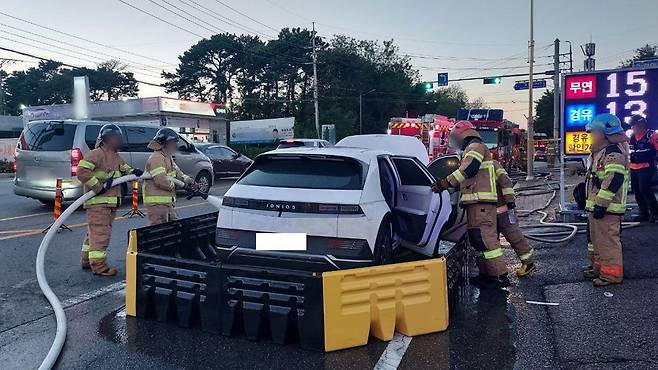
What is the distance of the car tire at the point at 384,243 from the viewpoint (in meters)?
4.54

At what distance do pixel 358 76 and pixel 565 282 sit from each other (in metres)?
62.6

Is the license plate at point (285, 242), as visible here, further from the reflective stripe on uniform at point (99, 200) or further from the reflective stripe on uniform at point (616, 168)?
the reflective stripe on uniform at point (616, 168)

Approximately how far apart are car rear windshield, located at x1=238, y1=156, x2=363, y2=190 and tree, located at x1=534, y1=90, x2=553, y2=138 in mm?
69050

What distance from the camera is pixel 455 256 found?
491cm

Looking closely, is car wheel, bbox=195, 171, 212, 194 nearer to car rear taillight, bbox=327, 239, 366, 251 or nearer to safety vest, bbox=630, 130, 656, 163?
safety vest, bbox=630, 130, 656, 163

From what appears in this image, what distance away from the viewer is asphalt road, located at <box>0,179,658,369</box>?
3.66 meters

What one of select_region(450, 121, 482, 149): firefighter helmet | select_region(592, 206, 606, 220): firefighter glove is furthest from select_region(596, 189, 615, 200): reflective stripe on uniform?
select_region(450, 121, 482, 149): firefighter helmet

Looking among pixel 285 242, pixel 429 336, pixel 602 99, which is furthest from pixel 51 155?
pixel 602 99

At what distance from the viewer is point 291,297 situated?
154 inches

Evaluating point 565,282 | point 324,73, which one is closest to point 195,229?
point 565,282

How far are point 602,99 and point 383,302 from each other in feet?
21.1

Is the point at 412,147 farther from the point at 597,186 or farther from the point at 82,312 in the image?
the point at 82,312

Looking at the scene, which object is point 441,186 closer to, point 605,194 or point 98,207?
point 605,194

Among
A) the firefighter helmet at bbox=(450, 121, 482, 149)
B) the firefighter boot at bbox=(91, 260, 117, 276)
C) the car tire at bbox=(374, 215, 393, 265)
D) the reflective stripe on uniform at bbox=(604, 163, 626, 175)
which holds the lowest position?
the firefighter boot at bbox=(91, 260, 117, 276)
